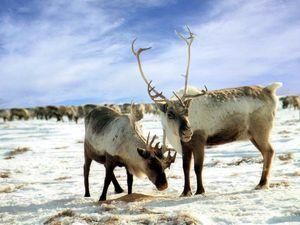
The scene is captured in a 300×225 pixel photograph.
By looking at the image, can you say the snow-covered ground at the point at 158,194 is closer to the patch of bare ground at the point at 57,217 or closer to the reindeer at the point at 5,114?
the patch of bare ground at the point at 57,217

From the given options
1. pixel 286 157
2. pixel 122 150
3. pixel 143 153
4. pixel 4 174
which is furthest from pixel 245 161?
pixel 4 174

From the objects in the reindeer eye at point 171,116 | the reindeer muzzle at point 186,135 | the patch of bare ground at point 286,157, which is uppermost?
the reindeer eye at point 171,116

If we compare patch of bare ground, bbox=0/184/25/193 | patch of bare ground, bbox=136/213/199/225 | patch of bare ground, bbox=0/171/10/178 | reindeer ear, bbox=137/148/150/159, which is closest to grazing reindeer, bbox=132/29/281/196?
reindeer ear, bbox=137/148/150/159

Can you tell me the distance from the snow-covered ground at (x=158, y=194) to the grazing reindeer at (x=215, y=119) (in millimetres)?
641

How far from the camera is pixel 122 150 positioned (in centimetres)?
754

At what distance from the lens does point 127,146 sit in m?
7.53

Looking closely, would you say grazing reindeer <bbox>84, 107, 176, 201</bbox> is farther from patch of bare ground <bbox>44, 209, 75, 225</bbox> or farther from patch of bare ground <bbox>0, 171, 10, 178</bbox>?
patch of bare ground <bbox>0, 171, 10, 178</bbox>

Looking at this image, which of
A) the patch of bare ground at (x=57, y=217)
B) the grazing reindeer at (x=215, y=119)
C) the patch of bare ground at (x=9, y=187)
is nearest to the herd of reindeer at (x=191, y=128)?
the grazing reindeer at (x=215, y=119)

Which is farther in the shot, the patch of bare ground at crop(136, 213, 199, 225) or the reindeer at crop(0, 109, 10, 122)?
the reindeer at crop(0, 109, 10, 122)

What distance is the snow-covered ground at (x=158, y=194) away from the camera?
17.5 feet

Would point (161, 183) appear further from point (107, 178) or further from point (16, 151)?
point (16, 151)

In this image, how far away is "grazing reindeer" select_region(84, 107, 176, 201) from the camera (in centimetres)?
716

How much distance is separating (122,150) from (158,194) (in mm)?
1117

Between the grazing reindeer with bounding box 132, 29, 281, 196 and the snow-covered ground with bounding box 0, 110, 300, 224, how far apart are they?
641 mm
